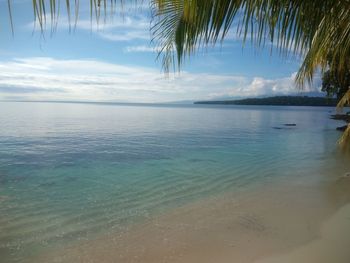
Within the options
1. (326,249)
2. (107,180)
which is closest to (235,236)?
(326,249)

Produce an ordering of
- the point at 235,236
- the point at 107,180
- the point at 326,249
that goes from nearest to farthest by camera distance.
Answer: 1. the point at 326,249
2. the point at 235,236
3. the point at 107,180

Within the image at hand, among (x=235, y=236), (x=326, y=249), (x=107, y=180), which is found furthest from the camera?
(x=107, y=180)

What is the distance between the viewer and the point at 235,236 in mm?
7188

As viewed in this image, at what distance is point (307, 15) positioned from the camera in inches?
86.1

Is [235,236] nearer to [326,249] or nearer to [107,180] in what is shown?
[326,249]

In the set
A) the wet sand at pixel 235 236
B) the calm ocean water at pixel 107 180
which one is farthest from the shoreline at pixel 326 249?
the calm ocean water at pixel 107 180

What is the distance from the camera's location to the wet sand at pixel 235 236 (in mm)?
6277

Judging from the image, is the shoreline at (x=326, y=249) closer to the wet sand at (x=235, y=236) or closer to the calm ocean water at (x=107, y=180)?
the wet sand at (x=235, y=236)

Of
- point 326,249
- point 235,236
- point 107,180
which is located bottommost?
point 107,180

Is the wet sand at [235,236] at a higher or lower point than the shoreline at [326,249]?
lower

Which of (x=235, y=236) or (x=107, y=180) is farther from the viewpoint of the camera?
(x=107, y=180)

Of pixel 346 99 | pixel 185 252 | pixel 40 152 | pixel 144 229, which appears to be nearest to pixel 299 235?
pixel 185 252

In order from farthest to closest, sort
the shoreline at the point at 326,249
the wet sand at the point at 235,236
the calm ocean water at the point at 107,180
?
the calm ocean water at the point at 107,180 < the wet sand at the point at 235,236 < the shoreline at the point at 326,249

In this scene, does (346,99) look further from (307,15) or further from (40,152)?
(40,152)
